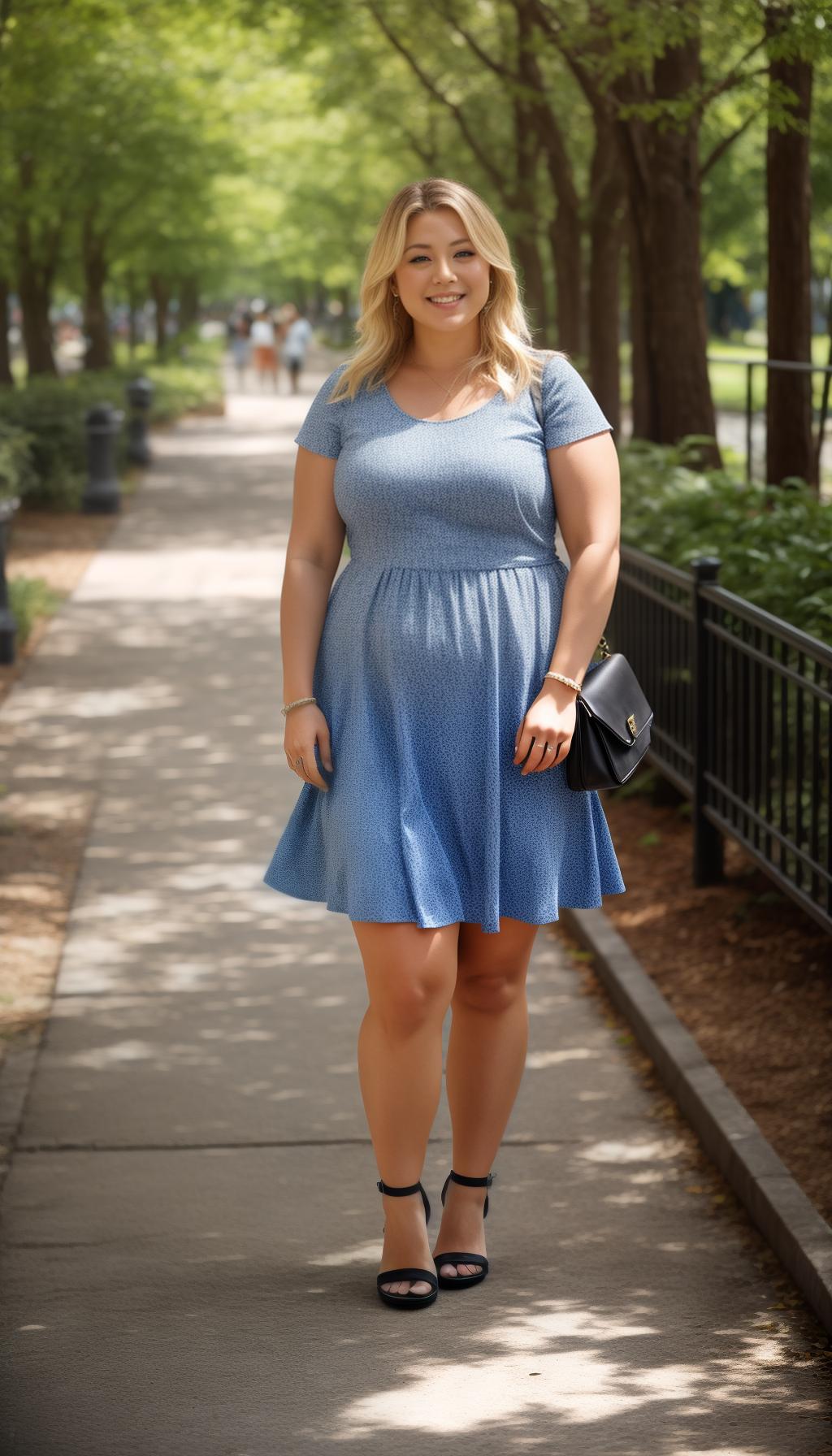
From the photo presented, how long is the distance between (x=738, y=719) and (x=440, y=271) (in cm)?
263

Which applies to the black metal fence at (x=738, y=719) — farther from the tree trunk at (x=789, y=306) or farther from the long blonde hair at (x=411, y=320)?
the tree trunk at (x=789, y=306)

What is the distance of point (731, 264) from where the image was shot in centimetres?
3569

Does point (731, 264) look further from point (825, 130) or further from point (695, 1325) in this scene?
point (695, 1325)

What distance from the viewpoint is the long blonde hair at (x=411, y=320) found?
3.43m

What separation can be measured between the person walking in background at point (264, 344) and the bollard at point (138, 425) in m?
17.6

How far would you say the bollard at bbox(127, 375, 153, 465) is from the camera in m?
22.8

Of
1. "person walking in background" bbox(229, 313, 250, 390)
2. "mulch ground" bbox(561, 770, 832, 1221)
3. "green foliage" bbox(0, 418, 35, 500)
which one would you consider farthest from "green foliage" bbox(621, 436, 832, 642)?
"person walking in background" bbox(229, 313, 250, 390)

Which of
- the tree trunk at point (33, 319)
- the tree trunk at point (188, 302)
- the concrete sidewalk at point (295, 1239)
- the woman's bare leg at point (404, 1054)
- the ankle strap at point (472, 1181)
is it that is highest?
the tree trunk at point (188, 302)

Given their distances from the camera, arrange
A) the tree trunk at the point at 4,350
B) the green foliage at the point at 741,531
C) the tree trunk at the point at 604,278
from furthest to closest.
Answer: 1. the tree trunk at the point at 4,350
2. the tree trunk at the point at 604,278
3. the green foliage at the point at 741,531

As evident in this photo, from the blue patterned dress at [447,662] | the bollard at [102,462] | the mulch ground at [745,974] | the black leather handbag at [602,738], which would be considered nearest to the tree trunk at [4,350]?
the bollard at [102,462]

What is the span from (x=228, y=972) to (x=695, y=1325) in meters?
2.54

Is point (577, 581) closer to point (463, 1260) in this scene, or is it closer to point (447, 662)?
A: point (447, 662)

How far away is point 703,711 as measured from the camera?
6047mm

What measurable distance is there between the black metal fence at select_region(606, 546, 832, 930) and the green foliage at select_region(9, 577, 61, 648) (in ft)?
18.0
